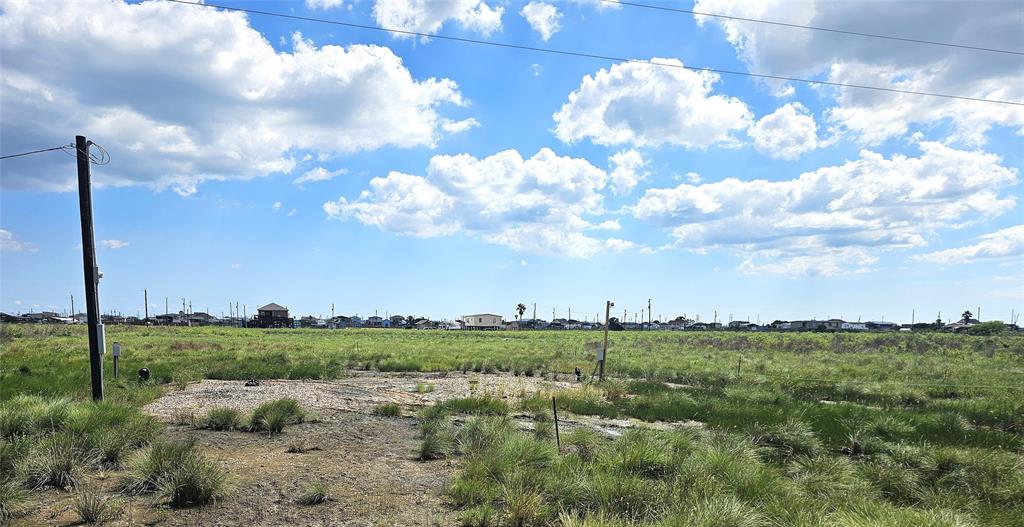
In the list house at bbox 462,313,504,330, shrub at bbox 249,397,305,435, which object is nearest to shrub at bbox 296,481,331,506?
shrub at bbox 249,397,305,435

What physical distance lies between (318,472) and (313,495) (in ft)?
4.63

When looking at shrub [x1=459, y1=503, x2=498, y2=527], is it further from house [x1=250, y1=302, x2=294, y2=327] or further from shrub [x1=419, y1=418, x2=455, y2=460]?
house [x1=250, y1=302, x2=294, y2=327]

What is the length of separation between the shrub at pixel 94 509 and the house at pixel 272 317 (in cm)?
12266

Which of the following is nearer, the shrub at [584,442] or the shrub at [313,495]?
the shrub at [313,495]

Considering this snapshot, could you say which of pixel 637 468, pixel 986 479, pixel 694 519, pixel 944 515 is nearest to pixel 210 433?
pixel 637 468

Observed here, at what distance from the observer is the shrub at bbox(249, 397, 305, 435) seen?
11.4 meters

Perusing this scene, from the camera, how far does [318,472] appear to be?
8.50m

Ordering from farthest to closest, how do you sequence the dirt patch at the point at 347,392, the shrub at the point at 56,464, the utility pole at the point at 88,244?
the dirt patch at the point at 347,392 < the utility pole at the point at 88,244 < the shrub at the point at 56,464

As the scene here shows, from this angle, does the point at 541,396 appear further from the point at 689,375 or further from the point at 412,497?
the point at 689,375

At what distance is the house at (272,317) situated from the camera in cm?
Result: 11994

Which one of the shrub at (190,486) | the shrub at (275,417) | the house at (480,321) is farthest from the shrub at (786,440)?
the house at (480,321)

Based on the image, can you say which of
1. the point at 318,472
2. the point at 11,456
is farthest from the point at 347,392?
the point at 11,456

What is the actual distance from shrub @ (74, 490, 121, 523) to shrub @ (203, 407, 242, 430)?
5.30 m

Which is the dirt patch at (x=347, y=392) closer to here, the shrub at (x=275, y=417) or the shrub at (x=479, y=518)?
the shrub at (x=275, y=417)
